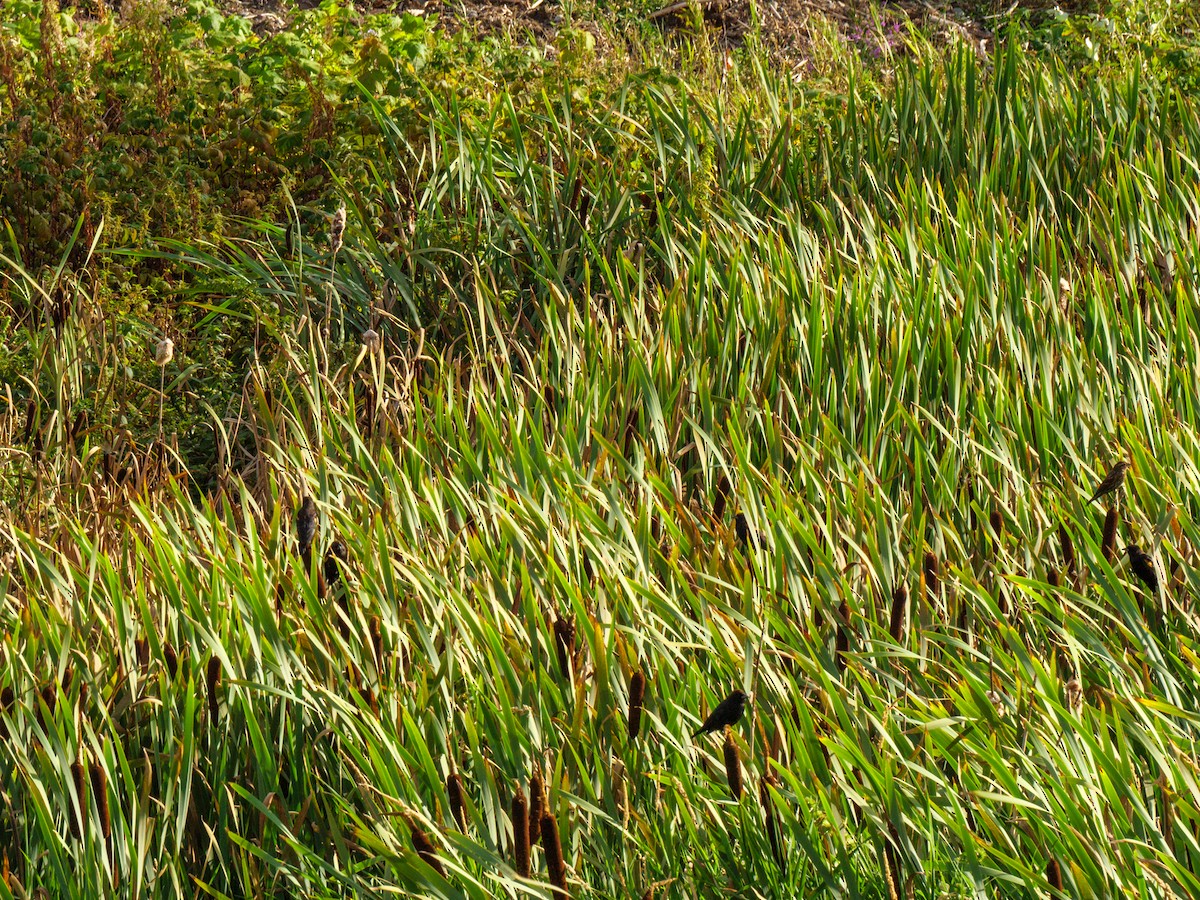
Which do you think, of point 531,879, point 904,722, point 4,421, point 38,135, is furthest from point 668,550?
point 38,135

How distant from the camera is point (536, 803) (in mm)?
1426

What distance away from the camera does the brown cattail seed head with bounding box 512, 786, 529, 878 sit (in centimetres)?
136

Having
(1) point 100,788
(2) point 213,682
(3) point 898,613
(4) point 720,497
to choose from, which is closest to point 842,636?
(3) point 898,613

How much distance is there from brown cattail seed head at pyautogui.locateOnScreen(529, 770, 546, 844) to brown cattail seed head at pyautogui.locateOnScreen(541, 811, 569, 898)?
0.06 feet

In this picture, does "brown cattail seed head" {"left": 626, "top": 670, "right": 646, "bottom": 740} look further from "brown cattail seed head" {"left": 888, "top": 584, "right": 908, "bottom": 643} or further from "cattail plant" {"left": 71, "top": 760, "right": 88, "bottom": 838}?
"cattail plant" {"left": 71, "top": 760, "right": 88, "bottom": 838}

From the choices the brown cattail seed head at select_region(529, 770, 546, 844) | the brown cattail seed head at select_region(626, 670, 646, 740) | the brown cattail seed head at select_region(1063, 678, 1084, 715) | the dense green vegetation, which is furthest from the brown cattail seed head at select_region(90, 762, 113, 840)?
the brown cattail seed head at select_region(1063, 678, 1084, 715)

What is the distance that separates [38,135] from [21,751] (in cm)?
292

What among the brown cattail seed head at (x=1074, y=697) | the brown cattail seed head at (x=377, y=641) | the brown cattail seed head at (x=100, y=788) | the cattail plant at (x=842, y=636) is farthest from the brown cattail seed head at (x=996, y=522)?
the brown cattail seed head at (x=100, y=788)

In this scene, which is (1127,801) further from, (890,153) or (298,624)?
(890,153)

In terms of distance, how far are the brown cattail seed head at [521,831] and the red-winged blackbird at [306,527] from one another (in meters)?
0.71

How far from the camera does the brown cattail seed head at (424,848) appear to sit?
1459mm

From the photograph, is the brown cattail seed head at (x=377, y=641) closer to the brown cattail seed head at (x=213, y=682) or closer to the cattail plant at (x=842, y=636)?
the brown cattail seed head at (x=213, y=682)

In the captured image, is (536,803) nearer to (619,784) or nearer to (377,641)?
(619,784)

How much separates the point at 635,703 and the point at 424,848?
285mm
